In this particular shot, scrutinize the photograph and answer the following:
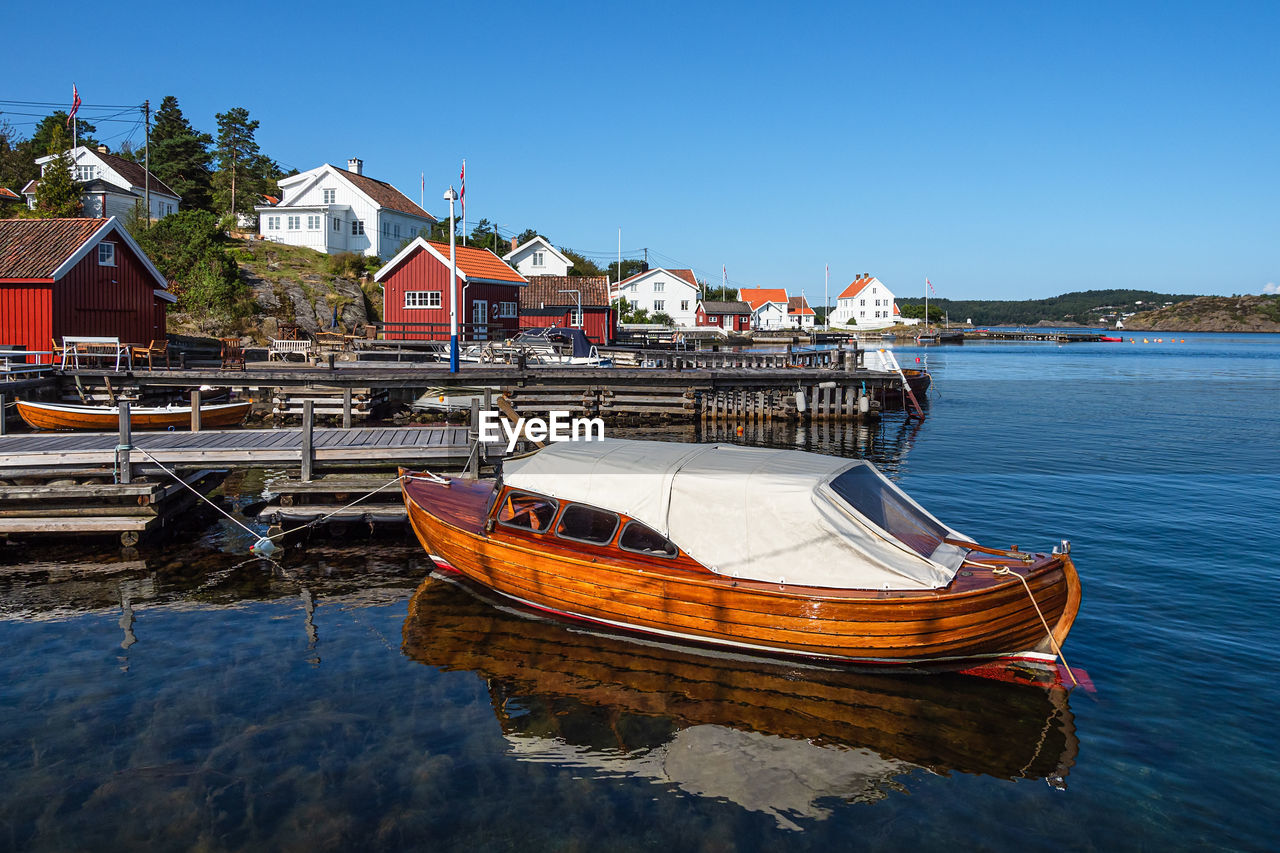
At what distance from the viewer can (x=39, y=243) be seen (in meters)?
33.0

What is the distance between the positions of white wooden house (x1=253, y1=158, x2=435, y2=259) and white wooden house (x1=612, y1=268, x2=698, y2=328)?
3534cm

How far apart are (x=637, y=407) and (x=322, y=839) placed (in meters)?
26.2

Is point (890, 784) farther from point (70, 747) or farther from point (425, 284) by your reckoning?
point (425, 284)

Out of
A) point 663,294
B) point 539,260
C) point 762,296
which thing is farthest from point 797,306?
point 539,260

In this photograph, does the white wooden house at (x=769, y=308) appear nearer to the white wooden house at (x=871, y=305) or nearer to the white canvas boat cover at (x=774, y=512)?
the white wooden house at (x=871, y=305)

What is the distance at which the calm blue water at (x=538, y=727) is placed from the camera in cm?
721

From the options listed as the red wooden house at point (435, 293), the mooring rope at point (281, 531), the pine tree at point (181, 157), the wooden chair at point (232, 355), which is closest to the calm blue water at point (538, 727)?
the mooring rope at point (281, 531)

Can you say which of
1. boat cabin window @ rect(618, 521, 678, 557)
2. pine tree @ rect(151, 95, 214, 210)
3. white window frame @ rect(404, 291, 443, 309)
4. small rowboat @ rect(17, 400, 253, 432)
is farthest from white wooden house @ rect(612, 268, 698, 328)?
boat cabin window @ rect(618, 521, 678, 557)

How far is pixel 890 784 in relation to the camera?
7926 mm

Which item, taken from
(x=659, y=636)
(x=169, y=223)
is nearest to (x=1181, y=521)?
(x=659, y=636)

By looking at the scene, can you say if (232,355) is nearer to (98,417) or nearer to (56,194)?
(98,417)

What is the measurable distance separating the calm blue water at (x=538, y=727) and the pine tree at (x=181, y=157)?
69.2 metres

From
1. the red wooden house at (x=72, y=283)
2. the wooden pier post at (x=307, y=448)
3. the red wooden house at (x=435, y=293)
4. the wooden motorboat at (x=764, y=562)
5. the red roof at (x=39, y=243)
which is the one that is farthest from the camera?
the red wooden house at (x=435, y=293)

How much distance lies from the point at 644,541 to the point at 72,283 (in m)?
32.1
